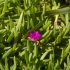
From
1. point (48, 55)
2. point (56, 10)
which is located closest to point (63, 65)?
point (48, 55)

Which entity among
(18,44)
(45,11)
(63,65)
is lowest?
(63,65)

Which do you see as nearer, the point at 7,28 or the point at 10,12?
the point at 7,28

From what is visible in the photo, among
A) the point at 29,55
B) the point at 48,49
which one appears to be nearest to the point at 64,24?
the point at 48,49

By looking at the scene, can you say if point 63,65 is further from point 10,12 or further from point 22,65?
point 10,12

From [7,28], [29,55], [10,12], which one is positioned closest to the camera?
[29,55]

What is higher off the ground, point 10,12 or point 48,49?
point 10,12

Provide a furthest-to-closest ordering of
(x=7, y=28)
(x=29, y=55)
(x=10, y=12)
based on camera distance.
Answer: (x=10, y=12)
(x=7, y=28)
(x=29, y=55)
